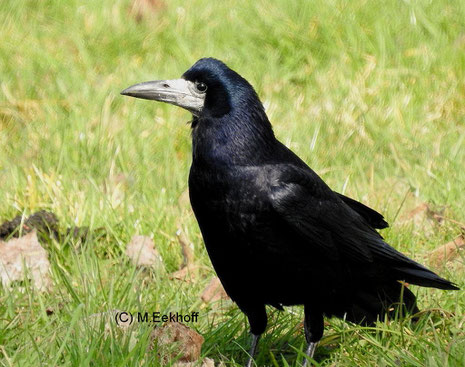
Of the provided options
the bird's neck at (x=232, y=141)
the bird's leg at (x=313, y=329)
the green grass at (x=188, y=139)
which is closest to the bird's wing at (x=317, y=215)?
the bird's neck at (x=232, y=141)

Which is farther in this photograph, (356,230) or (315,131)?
(315,131)

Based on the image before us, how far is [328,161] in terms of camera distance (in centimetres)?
577

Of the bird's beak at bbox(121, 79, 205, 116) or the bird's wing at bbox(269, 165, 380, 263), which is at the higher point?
the bird's beak at bbox(121, 79, 205, 116)

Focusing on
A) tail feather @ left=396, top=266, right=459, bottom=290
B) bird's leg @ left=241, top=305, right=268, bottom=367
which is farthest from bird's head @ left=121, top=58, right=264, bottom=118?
tail feather @ left=396, top=266, right=459, bottom=290

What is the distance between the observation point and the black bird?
139 inches

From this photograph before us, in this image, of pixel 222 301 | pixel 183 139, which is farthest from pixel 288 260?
pixel 183 139

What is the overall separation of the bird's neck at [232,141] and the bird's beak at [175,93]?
102 mm

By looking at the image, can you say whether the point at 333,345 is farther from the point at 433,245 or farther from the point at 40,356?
the point at 40,356

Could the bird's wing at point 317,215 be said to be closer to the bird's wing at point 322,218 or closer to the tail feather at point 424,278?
the bird's wing at point 322,218

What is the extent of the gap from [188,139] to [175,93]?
2180mm

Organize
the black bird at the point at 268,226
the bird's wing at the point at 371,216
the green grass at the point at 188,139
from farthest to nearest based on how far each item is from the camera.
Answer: the bird's wing at the point at 371,216 < the green grass at the point at 188,139 < the black bird at the point at 268,226

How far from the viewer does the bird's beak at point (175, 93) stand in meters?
3.84

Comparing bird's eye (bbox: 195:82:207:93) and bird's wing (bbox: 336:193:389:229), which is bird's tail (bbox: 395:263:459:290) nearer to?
bird's wing (bbox: 336:193:389:229)

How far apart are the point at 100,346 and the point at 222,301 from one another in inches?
41.0
